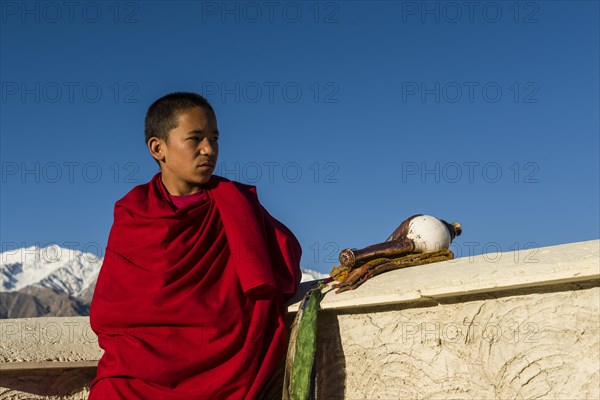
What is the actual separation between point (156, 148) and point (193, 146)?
210 mm

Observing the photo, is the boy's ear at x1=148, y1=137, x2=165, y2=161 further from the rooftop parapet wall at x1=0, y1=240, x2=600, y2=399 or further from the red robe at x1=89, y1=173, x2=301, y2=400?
the rooftop parapet wall at x1=0, y1=240, x2=600, y2=399

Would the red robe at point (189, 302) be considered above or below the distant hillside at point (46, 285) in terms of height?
below

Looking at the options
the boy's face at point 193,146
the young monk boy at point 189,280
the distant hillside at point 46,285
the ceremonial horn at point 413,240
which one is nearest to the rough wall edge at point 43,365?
the young monk boy at point 189,280

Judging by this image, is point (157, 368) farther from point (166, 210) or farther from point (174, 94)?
point (174, 94)

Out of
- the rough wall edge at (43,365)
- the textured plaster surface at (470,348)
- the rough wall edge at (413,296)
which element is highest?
the rough wall edge at (413,296)

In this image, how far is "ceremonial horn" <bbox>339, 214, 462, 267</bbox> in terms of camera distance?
3.02 meters

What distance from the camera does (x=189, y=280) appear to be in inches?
103

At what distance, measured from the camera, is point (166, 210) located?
2.76 metres

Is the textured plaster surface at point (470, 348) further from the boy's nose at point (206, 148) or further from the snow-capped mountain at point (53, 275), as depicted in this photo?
the snow-capped mountain at point (53, 275)

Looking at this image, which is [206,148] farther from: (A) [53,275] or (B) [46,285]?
(A) [53,275]

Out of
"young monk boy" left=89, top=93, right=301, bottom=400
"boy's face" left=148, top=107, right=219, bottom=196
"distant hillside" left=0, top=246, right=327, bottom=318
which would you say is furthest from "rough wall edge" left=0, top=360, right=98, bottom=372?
"distant hillside" left=0, top=246, right=327, bottom=318

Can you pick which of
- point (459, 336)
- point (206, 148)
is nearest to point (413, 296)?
point (459, 336)

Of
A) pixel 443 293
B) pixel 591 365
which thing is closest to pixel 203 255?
pixel 443 293

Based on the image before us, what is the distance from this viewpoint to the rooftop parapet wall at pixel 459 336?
2328 millimetres
